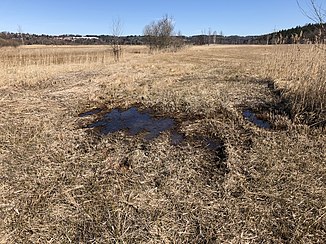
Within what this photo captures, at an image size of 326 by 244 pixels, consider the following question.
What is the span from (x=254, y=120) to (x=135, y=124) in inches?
99.2

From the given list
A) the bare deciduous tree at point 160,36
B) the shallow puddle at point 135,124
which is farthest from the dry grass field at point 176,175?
the bare deciduous tree at point 160,36

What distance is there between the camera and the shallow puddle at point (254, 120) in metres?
4.92

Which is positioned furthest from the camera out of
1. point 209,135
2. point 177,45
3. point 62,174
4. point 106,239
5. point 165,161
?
point 177,45

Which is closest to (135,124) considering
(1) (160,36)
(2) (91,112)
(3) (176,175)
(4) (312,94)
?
(2) (91,112)

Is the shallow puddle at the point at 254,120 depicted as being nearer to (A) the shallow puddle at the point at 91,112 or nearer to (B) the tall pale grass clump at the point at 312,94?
(B) the tall pale grass clump at the point at 312,94

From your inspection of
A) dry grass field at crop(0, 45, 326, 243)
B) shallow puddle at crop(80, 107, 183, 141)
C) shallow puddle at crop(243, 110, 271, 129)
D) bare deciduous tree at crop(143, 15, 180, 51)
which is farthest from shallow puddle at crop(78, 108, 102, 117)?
bare deciduous tree at crop(143, 15, 180, 51)

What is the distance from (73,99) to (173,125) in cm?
377

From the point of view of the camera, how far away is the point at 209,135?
457cm

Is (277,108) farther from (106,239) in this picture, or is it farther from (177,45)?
(177,45)

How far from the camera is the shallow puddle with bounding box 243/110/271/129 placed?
4916mm

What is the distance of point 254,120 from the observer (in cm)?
530

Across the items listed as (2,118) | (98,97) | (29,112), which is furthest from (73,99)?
(2,118)

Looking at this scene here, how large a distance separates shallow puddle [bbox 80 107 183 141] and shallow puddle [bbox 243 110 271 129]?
5.31 ft

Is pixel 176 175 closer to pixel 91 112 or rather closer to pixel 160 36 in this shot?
pixel 91 112
